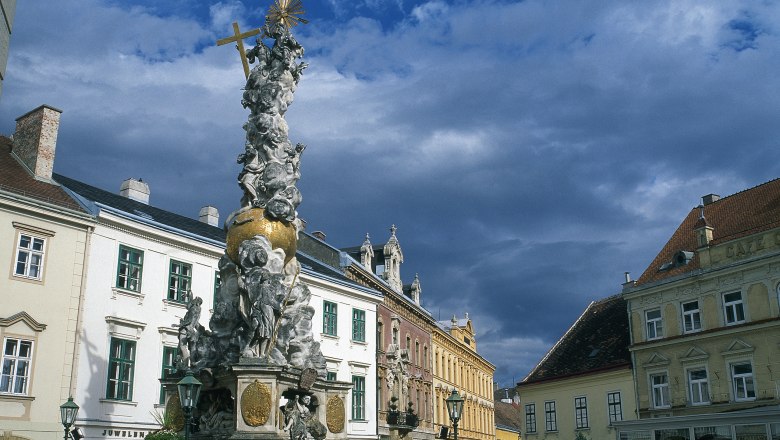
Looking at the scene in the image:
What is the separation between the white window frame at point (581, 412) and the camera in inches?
1644

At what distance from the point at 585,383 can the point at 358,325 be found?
13547 millimetres

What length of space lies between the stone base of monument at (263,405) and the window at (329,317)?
1999 cm

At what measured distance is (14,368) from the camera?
23.0m

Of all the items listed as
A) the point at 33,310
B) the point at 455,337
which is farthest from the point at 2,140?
the point at 455,337

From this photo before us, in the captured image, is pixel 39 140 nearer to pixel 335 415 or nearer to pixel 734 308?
pixel 335 415

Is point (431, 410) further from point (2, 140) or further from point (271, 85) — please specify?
point (271, 85)

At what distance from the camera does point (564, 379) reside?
142 ft

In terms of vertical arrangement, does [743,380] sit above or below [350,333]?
below

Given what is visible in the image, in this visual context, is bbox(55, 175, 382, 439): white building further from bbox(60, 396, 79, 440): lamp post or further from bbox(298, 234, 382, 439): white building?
bbox(60, 396, 79, 440): lamp post

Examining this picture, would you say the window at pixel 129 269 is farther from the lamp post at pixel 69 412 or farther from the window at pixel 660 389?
the window at pixel 660 389

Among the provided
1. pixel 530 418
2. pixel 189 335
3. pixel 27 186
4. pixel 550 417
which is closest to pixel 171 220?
pixel 27 186

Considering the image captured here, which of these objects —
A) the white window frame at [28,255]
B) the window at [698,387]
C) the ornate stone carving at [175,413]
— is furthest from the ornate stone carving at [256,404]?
the window at [698,387]

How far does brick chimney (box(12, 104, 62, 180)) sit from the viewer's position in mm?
26906

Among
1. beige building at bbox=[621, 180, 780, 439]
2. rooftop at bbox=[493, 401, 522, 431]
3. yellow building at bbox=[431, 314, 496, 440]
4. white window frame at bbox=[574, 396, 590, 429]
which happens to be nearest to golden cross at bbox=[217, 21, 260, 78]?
beige building at bbox=[621, 180, 780, 439]
